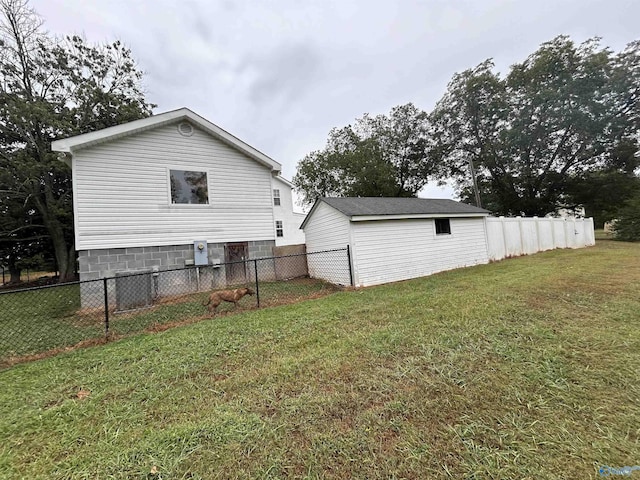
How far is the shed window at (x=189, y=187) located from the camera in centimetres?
870

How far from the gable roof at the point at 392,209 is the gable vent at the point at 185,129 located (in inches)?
196

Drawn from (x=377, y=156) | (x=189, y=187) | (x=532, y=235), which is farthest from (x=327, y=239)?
(x=377, y=156)

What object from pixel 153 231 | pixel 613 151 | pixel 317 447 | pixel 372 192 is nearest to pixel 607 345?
pixel 317 447

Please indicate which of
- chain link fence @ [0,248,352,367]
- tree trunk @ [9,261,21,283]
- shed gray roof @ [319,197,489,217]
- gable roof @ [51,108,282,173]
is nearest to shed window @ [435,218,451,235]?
shed gray roof @ [319,197,489,217]

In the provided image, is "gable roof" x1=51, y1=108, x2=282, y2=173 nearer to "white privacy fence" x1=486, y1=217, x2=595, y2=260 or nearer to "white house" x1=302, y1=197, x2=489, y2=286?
"white house" x1=302, y1=197, x2=489, y2=286

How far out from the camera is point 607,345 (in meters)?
2.99

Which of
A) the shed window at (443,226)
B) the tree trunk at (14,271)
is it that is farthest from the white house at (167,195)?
the tree trunk at (14,271)

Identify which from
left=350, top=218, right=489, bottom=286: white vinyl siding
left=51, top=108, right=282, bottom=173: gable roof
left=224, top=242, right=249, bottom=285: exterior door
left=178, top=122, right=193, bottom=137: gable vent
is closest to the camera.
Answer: left=51, top=108, right=282, bottom=173: gable roof

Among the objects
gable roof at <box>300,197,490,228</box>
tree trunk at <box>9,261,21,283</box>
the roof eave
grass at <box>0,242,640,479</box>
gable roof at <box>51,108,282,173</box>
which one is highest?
gable roof at <box>51,108,282,173</box>

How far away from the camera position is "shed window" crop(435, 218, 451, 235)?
385 inches

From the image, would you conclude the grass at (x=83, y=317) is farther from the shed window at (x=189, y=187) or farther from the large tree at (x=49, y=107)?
the large tree at (x=49, y=107)

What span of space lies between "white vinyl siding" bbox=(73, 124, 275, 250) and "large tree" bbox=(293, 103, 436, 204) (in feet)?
46.9

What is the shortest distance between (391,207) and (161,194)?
774 cm

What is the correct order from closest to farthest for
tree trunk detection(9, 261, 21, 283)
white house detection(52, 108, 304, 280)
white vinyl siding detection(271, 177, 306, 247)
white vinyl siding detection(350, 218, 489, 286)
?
white house detection(52, 108, 304, 280) < white vinyl siding detection(350, 218, 489, 286) < tree trunk detection(9, 261, 21, 283) < white vinyl siding detection(271, 177, 306, 247)
